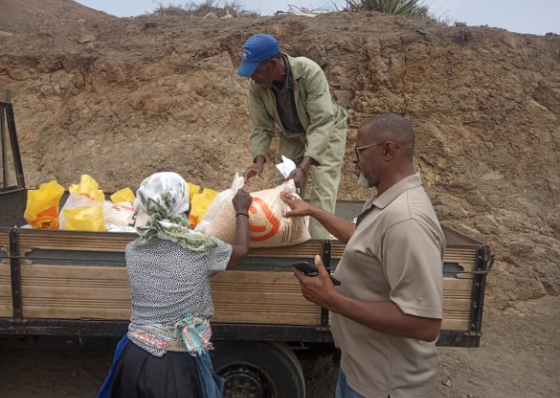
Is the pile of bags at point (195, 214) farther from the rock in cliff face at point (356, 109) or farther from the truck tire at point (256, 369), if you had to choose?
the rock in cliff face at point (356, 109)

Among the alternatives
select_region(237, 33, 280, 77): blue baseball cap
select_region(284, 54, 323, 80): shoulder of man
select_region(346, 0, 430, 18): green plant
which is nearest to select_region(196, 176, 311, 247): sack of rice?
select_region(237, 33, 280, 77): blue baseball cap

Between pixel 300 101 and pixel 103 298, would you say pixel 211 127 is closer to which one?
pixel 300 101

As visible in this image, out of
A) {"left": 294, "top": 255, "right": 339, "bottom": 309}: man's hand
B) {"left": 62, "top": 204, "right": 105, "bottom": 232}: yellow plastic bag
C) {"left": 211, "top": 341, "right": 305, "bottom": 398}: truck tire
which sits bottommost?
{"left": 211, "top": 341, "right": 305, "bottom": 398}: truck tire

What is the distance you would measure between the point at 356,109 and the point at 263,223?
4.84m

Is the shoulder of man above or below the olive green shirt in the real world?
above

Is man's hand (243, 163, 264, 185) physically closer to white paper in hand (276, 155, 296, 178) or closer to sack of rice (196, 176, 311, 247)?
white paper in hand (276, 155, 296, 178)

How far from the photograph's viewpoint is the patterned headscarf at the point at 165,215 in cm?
199

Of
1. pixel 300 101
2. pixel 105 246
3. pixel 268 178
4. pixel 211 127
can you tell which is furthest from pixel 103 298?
pixel 211 127

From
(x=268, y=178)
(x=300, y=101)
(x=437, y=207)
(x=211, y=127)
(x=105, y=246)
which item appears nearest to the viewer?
(x=105, y=246)

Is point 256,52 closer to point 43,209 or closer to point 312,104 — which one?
point 312,104

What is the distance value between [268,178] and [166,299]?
4864mm

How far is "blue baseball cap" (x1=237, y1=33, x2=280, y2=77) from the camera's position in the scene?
3.19 meters

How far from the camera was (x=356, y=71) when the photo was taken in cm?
719

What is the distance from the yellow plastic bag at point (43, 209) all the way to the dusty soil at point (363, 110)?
3598mm
